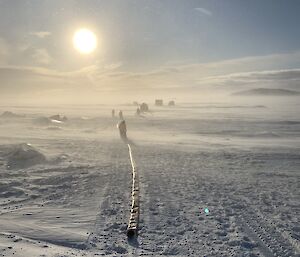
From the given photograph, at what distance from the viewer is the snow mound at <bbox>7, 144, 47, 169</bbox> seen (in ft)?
53.0

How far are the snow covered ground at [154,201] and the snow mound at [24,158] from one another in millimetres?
46

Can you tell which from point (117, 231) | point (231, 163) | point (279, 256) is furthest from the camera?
point (231, 163)

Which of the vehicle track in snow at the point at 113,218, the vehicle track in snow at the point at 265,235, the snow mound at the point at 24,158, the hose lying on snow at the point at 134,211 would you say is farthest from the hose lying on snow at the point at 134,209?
the snow mound at the point at 24,158

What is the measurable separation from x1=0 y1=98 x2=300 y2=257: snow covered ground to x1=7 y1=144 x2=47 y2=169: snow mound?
5cm

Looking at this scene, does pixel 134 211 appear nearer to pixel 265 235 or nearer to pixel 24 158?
pixel 265 235

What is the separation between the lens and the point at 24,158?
16.8m

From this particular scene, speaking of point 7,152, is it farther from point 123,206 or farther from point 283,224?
point 283,224

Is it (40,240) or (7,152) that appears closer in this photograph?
(40,240)

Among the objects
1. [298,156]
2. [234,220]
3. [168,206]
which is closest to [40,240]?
[168,206]

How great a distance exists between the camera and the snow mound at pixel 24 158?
16161mm

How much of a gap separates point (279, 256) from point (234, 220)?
7.00 ft

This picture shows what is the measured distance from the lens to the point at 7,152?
18531 mm

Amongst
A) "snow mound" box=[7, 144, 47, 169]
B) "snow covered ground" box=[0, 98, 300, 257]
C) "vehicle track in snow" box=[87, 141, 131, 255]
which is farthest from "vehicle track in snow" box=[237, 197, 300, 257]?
"snow mound" box=[7, 144, 47, 169]

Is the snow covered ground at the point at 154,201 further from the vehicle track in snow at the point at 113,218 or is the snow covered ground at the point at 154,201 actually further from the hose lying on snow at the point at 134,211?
the hose lying on snow at the point at 134,211
